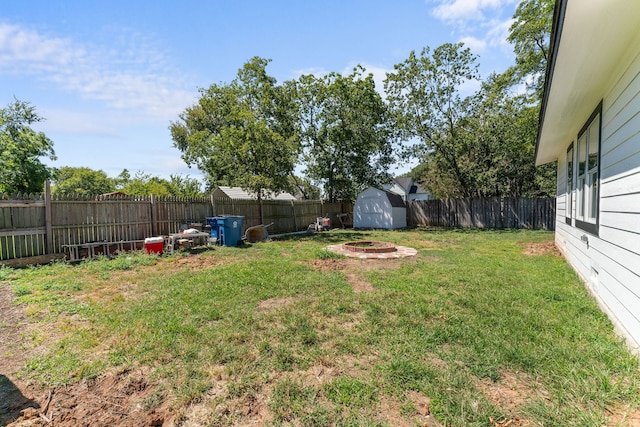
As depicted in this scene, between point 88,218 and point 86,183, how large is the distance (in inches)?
1388

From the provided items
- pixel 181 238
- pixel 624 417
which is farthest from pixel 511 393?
pixel 181 238

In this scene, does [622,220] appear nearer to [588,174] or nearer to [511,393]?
[511,393]

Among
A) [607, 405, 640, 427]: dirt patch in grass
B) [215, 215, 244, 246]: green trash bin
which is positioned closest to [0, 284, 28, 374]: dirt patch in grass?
[607, 405, 640, 427]: dirt patch in grass

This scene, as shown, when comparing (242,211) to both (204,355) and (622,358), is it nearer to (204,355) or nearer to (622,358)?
(204,355)

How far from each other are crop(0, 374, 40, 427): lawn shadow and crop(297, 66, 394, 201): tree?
16.7 m

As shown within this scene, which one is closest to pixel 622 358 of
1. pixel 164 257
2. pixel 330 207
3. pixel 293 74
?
pixel 164 257

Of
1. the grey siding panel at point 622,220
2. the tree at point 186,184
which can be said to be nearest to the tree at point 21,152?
the tree at point 186,184

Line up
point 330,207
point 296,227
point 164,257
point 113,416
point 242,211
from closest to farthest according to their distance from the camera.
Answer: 1. point 113,416
2. point 164,257
3. point 242,211
4. point 296,227
5. point 330,207

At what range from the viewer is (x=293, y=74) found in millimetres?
17797

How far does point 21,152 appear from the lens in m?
14.5

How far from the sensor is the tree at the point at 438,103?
1739 cm

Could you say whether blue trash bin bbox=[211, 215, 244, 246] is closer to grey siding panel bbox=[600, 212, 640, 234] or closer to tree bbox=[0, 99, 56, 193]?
grey siding panel bbox=[600, 212, 640, 234]

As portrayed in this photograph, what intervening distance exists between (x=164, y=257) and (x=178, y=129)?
83.3 ft

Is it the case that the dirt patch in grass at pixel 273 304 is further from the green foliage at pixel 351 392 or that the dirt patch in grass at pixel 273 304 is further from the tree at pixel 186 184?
the tree at pixel 186 184
